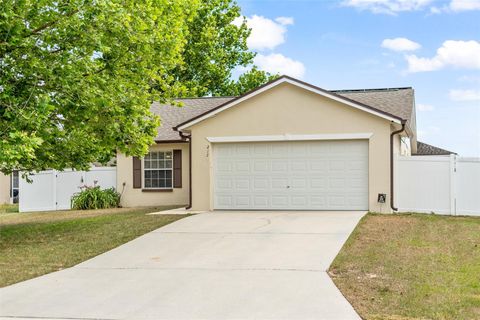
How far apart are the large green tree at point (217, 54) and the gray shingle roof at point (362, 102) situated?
10.9m

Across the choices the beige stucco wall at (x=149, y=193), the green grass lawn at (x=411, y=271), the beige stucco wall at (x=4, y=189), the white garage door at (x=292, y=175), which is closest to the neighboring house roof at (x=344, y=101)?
the beige stucco wall at (x=149, y=193)

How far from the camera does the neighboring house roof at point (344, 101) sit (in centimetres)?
Answer: 1773

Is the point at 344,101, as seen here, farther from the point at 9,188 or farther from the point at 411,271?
the point at 9,188

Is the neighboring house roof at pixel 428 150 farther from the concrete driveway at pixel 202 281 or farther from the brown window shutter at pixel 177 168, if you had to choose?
the concrete driveway at pixel 202 281

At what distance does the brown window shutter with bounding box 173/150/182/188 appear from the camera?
21.5m

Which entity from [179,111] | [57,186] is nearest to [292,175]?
[179,111]

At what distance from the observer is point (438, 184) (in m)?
17.2

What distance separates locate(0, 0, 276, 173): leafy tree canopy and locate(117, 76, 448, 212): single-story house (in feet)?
11.2

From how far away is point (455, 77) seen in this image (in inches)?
788

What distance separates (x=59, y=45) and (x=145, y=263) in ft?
17.6

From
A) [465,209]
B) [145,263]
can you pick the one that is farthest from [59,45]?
[465,209]

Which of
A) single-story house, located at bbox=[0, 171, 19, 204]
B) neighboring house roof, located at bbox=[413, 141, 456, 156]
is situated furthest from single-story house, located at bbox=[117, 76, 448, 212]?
single-story house, located at bbox=[0, 171, 19, 204]

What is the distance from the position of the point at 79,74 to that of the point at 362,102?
38.7 ft

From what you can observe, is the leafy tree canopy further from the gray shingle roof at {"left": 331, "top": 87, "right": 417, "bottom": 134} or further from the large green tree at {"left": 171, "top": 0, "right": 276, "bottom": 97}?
the large green tree at {"left": 171, "top": 0, "right": 276, "bottom": 97}
